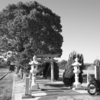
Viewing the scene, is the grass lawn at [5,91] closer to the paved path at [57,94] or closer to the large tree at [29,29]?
the paved path at [57,94]

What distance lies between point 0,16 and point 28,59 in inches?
264

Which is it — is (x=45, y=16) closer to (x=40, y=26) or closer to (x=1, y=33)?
(x=40, y=26)

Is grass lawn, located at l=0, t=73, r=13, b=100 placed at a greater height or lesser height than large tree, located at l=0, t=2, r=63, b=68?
lesser

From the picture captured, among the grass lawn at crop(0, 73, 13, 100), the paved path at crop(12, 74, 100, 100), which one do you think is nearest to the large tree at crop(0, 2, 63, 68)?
the grass lawn at crop(0, 73, 13, 100)

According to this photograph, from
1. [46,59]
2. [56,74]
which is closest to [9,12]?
[46,59]

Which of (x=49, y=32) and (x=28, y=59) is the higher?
(x=49, y=32)

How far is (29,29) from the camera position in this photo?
1556cm

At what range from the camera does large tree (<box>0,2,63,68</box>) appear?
15.4 m

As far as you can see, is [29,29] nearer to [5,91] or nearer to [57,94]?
[5,91]

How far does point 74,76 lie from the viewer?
11.0 m

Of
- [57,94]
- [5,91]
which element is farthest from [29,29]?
[57,94]

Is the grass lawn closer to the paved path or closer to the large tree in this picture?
the paved path

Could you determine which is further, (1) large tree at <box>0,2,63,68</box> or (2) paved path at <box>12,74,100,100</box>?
(1) large tree at <box>0,2,63,68</box>

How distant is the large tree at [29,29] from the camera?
15.4 metres
